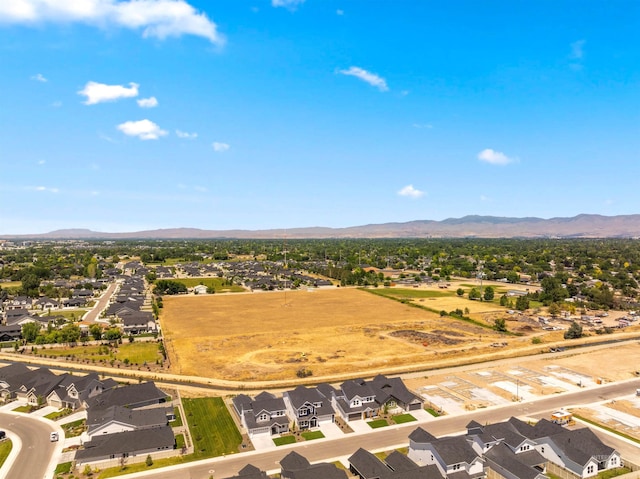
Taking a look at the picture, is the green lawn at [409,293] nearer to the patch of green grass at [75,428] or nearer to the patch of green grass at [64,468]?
the patch of green grass at [75,428]

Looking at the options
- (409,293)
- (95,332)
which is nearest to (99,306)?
(95,332)

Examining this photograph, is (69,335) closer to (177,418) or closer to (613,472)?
(177,418)

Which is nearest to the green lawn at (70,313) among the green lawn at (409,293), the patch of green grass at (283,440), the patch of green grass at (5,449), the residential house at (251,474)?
the patch of green grass at (5,449)

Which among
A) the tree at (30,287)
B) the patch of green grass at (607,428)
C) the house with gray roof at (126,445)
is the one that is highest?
the tree at (30,287)

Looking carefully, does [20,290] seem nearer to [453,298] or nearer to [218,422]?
[218,422]

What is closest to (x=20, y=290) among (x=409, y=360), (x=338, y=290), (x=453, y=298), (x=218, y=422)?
(x=338, y=290)

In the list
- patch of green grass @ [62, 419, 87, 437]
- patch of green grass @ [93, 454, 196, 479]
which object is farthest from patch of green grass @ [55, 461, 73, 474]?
patch of green grass @ [62, 419, 87, 437]
